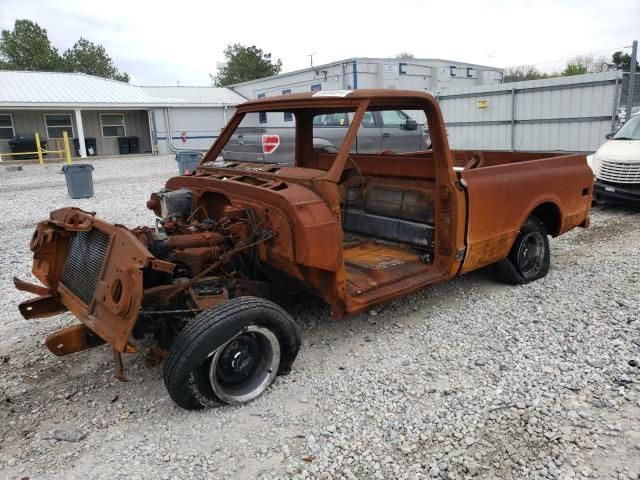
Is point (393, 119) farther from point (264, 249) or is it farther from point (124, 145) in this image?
point (124, 145)

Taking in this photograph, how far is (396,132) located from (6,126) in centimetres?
2015

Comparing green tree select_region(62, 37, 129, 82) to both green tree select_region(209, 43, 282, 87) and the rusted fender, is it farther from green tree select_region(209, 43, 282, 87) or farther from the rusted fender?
the rusted fender

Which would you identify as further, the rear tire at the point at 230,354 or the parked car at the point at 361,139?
the parked car at the point at 361,139

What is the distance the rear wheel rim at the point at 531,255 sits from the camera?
17.2ft

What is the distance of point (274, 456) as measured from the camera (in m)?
2.78

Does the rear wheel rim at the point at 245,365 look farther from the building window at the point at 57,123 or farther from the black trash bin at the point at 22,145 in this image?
the building window at the point at 57,123

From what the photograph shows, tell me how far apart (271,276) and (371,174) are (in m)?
1.83

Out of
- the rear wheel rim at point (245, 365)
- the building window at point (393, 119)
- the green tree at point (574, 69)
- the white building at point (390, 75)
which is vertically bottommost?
the rear wheel rim at point (245, 365)

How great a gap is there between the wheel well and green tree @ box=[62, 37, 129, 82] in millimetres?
52289

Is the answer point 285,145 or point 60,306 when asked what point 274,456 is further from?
point 285,145

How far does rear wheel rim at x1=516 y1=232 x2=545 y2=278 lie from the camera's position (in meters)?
5.23

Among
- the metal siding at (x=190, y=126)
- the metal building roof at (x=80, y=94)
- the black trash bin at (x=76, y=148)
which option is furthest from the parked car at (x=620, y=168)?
the black trash bin at (x=76, y=148)

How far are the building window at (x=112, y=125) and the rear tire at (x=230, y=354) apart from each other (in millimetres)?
25543

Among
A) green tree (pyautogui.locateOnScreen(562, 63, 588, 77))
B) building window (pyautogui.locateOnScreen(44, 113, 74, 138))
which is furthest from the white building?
green tree (pyautogui.locateOnScreen(562, 63, 588, 77))
